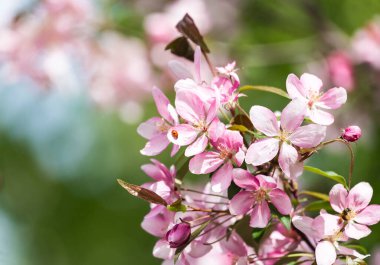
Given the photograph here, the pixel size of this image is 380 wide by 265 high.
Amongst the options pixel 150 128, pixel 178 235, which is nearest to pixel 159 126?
pixel 150 128

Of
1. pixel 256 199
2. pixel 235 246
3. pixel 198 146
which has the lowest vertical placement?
pixel 235 246

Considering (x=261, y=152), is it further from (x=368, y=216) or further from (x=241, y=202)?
(x=368, y=216)

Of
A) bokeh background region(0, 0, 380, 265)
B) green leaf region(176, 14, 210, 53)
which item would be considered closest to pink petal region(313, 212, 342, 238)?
green leaf region(176, 14, 210, 53)

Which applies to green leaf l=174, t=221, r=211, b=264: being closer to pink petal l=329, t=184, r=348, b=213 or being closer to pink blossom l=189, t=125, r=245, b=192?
pink blossom l=189, t=125, r=245, b=192

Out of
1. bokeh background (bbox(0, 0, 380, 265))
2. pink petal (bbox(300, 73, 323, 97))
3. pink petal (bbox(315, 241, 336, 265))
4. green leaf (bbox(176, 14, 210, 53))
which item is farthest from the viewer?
bokeh background (bbox(0, 0, 380, 265))

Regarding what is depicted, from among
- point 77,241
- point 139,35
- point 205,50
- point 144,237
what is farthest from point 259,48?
point 77,241

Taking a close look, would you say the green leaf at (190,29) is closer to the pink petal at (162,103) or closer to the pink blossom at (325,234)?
the pink petal at (162,103)

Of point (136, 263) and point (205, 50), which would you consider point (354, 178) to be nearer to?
point (205, 50)
